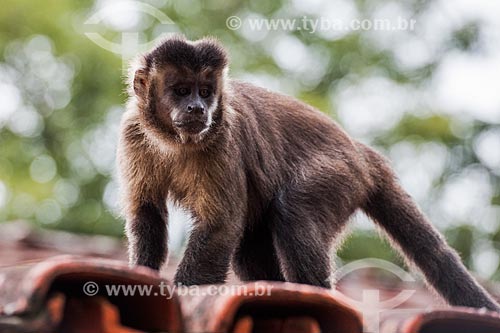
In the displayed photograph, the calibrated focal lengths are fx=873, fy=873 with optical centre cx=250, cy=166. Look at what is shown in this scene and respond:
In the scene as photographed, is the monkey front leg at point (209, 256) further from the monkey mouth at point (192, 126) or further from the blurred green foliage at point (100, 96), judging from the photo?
the blurred green foliage at point (100, 96)

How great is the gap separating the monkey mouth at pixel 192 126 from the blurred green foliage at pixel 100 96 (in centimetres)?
1136

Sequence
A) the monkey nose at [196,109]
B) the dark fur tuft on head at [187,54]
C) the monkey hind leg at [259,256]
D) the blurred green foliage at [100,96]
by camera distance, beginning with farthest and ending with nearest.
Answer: the blurred green foliage at [100,96], the monkey hind leg at [259,256], the dark fur tuft on head at [187,54], the monkey nose at [196,109]

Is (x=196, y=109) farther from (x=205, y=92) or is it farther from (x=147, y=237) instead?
(x=147, y=237)

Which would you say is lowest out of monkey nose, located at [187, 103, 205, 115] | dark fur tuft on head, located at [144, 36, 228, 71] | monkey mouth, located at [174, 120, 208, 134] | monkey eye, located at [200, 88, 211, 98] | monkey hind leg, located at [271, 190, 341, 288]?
monkey hind leg, located at [271, 190, 341, 288]

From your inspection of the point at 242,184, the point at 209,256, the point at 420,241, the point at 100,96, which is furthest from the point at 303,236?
the point at 100,96

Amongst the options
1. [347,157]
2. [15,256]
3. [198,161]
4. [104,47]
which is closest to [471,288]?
[347,157]

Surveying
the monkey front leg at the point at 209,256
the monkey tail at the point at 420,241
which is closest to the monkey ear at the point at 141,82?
the monkey front leg at the point at 209,256

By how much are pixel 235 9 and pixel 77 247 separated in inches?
457

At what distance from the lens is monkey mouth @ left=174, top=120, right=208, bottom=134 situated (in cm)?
471

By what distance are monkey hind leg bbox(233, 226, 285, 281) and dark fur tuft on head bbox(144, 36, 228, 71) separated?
3.25 ft

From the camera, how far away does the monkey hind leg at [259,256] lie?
5.03 meters

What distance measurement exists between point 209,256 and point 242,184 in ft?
1.56

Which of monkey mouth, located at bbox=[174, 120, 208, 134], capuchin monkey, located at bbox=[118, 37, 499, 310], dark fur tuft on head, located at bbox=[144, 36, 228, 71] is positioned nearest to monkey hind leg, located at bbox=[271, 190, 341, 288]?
capuchin monkey, located at bbox=[118, 37, 499, 310]

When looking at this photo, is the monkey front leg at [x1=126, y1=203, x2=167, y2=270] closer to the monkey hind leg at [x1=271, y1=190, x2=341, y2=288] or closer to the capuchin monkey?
the capuchin monkey
